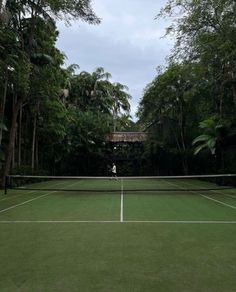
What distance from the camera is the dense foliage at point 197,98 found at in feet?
72.4

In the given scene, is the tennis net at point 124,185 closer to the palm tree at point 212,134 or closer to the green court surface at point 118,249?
the palm tree at point 212,134

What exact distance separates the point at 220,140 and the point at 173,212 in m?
17.1

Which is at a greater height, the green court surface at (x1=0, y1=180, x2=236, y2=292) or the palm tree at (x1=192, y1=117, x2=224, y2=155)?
the palm tree at (x1=192, y1=117, x2=224, y2=155)

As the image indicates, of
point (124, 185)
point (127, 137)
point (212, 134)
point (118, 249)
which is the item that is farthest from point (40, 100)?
point (127, 137)

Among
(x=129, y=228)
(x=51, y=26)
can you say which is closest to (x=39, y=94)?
(x=51, y=26)

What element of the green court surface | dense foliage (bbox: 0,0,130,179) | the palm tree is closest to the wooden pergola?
dense foliage (bbox: 0,0,130,179)

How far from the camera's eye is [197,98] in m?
34.5

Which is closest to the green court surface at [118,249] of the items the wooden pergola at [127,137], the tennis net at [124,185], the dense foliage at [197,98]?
the tennis net at [124,185]

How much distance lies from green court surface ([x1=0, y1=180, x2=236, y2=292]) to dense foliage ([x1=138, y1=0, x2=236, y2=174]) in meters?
11.2

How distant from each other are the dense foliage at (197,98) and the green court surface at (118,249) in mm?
11173

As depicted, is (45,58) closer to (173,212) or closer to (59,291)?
(173,212)

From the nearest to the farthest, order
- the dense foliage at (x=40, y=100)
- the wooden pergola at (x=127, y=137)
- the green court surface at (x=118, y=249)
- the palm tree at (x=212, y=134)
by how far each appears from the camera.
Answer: the green court surface at (x=118, y=249), the dense foliage at (x=40, y=100), the palm tree at (x=212, y=134), the wooden pergola at (x=127, y=137)

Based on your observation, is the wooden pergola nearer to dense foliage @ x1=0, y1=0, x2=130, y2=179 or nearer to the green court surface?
dense foliage @ x1=0, y1=0, x2=130, y2=179

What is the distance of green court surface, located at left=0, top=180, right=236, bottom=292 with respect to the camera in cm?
566
